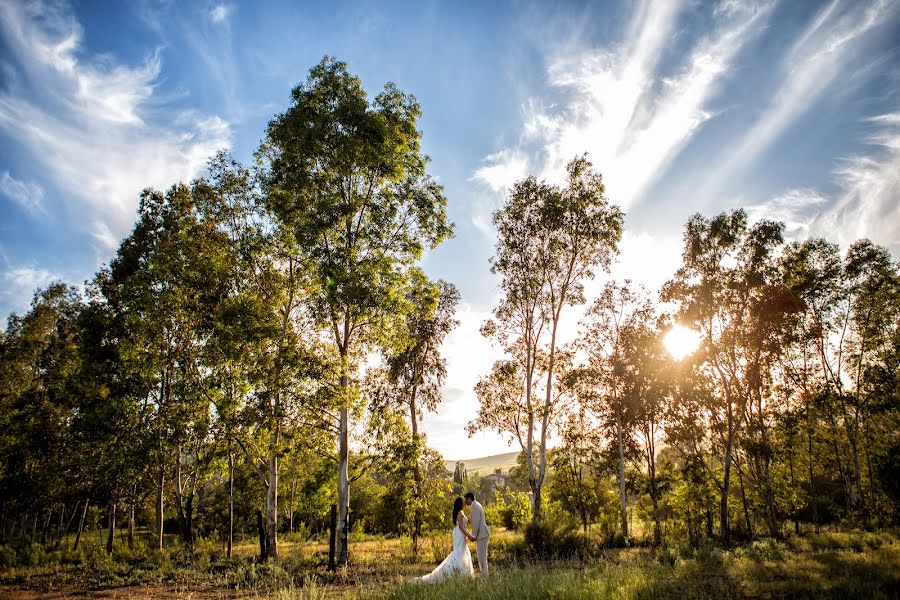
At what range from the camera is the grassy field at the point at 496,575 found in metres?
8.02

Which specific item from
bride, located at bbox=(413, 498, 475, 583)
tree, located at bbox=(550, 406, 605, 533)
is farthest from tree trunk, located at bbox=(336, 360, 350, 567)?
tree, located at bbox=(550, 406, 605, 533)

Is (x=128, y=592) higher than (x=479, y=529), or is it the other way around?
(x=479, y=529)

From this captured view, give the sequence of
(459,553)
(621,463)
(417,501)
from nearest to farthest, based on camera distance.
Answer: (459,553), (417,501), (621,463)

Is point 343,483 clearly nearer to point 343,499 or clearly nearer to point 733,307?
point 343,499

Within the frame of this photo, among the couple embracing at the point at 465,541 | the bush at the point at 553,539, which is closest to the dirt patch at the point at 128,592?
the couple embracing at the point at 465,541

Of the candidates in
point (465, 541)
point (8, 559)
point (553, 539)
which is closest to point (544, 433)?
point (553, 539)

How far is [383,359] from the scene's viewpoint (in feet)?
94.6

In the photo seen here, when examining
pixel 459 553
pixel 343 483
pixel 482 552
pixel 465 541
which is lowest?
pixel 459 553

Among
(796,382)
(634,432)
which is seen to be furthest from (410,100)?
(796,382)

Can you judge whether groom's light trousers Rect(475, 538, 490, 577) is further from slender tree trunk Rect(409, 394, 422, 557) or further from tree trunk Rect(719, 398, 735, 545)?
tree trunk Rect(719, 398, 735, 545)

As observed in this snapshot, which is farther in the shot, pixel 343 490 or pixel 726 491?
pixel 726 491

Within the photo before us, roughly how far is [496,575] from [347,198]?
13.7m

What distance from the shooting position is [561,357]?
23516mm

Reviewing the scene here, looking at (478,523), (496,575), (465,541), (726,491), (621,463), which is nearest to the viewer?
(496,575)
